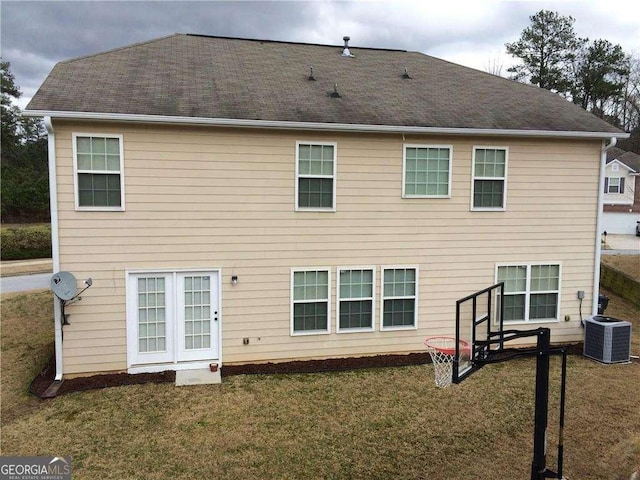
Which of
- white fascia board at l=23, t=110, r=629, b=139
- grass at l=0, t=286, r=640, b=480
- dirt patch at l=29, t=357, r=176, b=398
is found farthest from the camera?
dirt patch at l=29, t=357, r=176, b=398

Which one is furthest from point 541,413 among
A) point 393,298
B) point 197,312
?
point 197,312

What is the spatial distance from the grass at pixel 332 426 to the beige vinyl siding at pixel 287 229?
1103mm

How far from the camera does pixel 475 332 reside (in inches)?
246

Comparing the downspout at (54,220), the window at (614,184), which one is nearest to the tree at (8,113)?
the downspout at (54,220)

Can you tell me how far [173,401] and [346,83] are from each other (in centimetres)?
803

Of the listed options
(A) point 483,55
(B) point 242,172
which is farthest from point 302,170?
(A) point 483,55

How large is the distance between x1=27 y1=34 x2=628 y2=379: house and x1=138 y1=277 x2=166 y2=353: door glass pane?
3 centimetres

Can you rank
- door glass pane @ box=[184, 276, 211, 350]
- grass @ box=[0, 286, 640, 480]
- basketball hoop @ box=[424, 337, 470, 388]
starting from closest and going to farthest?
1. grass @ box=[0, 286, 640, 480]
2. basketball hoop @ box=[424, 337, 470, 388]
3. door glass pane @ box=[184, 276, 211, 350]

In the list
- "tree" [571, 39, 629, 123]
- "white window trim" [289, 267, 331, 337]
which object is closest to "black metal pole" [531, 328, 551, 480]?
"white window trim" [289, 267, 331, 337]

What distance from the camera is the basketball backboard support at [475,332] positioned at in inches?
232

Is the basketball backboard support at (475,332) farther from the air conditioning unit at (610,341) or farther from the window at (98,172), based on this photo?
the window at (98,172)

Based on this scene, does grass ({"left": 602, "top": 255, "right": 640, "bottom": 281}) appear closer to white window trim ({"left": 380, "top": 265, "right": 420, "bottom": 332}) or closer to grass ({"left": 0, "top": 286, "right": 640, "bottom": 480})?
grass ({"left": 0, "top": 286, "right": 640, "bottom": 480})

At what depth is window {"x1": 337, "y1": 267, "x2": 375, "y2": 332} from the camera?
9.57 metres

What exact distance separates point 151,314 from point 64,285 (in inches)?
63.3
